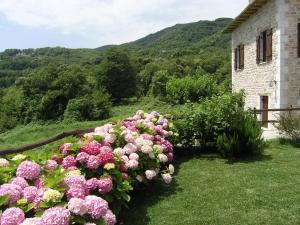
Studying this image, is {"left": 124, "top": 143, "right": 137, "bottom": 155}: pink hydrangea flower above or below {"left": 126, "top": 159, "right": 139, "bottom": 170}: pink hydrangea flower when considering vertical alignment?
above

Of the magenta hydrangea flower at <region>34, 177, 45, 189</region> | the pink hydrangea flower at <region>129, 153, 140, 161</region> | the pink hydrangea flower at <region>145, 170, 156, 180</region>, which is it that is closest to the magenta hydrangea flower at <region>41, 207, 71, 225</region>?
the magenta hydrangea flower at <region>34, 177, 45, 189</region>

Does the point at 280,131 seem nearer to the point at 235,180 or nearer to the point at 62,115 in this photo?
the point at 235,180

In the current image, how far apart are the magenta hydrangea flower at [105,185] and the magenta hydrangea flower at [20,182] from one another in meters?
0.85

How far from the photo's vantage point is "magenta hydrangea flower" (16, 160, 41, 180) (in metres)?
3.73

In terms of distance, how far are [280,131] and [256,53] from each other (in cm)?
542

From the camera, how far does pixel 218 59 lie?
5331 centimetres

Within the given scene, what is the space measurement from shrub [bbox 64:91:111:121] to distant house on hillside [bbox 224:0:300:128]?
19769 millimetres

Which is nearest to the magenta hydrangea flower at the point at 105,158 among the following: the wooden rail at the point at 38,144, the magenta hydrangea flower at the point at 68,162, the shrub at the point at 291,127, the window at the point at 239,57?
the magenta hydrangea flower at the point at 68,162

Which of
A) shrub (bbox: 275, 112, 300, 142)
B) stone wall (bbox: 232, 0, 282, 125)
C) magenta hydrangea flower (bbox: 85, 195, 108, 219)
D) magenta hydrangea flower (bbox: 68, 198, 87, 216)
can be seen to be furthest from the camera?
stone wall (bbox: 232, 0, 282, 125)

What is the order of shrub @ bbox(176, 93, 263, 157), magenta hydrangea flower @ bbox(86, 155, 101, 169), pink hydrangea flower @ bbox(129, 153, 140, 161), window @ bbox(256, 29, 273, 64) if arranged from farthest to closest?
window @ bbox(256, 29, 273, 64)
shrub @ bbox(176, 93, 263, 157)
pink hydrangea flower @ bbox(129, 153, 140, 161)
magenta hydrangea flower @ bbox(86, 155, 101, 169)

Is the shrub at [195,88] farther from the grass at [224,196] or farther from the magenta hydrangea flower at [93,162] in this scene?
the magenta hydrangea flower at [93,162]

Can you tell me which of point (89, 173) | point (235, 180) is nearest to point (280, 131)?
point (235, 180)

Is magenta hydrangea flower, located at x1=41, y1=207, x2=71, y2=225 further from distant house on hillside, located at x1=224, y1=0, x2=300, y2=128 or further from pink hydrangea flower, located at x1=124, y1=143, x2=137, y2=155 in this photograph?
distant house on hillside, located at x1=224, y1=0, x2=300, y2=128

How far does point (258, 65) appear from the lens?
602 inches
